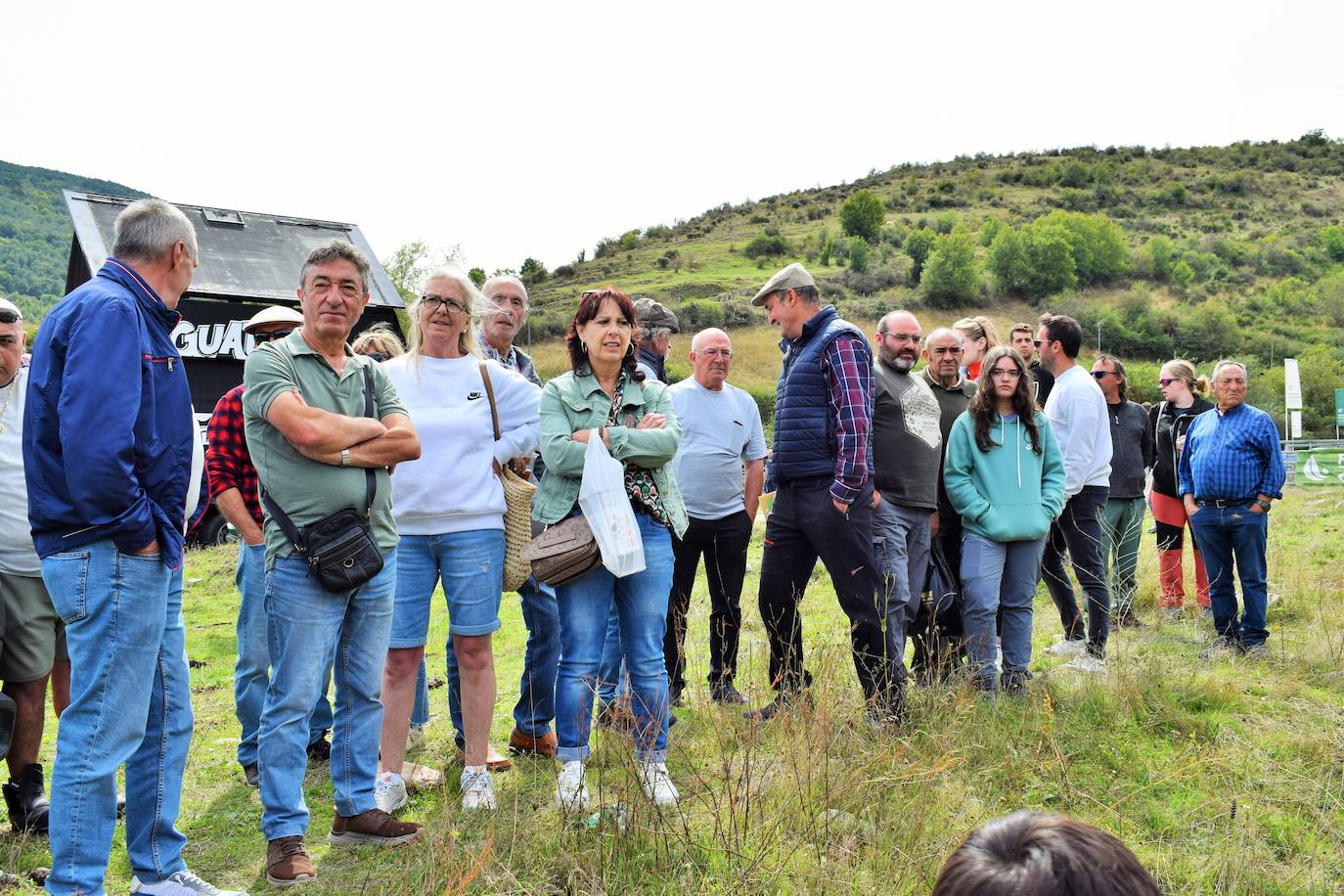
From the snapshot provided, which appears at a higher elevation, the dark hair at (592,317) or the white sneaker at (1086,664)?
the dark hair at (592,317)

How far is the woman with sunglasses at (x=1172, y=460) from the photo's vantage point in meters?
8.03

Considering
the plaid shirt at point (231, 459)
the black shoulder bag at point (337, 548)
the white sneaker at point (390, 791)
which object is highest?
the plaid shirt at point (231, 459)

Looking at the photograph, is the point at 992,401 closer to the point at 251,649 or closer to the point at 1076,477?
the point at 1076,477

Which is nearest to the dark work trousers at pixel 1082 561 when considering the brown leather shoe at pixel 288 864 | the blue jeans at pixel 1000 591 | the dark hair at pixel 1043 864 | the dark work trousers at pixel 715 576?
the blue jeans at pixel 1000 591

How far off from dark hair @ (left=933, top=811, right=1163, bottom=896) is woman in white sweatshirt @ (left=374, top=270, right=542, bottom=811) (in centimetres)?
305

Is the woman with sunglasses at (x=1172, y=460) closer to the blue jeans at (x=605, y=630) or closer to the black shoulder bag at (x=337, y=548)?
the blue jeans at (x=605, y=630)

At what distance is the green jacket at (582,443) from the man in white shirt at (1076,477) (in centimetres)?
334

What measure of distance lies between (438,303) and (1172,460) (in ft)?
22.1

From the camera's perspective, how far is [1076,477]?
6391 mm

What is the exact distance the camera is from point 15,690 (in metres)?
4.01

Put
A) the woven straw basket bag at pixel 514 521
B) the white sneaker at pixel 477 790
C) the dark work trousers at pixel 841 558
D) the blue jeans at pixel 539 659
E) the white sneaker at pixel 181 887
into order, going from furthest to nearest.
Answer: the dark work trousers at pixel 841 558 < the blue jeans at pixel 539 659 < the woven straw basket bag at pixel 514 521 < the white sneaker at pixel 477 790 < the white sneaker at pixel 181 887

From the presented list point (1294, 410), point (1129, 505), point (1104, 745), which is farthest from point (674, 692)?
point (1294, 410)

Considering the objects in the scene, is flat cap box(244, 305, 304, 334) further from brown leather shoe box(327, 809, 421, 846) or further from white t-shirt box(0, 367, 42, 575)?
brown leather shoe box(327, 809, 421, 846)

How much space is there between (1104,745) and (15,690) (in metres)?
4.84
